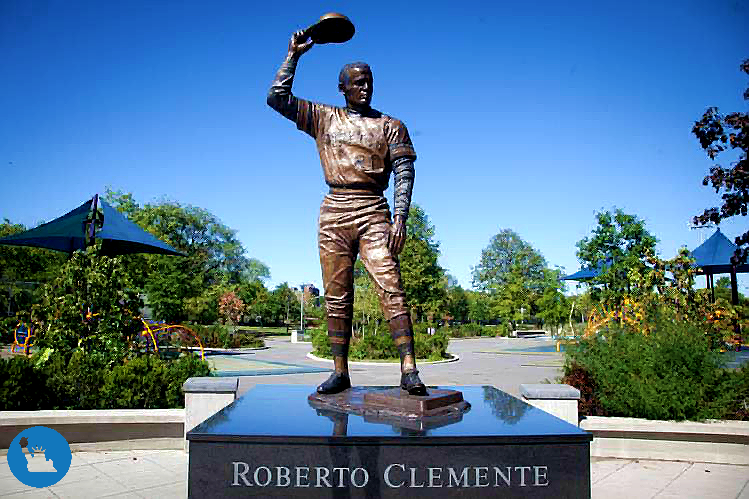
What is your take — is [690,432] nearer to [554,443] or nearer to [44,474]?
[554,443]

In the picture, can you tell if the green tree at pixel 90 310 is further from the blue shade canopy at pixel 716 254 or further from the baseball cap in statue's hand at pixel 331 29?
the blue shade canopy at pixel 716 254

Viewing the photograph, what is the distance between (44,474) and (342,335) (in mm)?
3374

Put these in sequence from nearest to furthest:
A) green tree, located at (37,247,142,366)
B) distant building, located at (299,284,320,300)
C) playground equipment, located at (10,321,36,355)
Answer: green tree, located at (37,247,142,366) → playground equipment, located at (10,321,36,355) → distant building, located at (299,284,320,300)

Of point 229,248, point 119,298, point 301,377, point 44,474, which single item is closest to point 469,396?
point 44,474

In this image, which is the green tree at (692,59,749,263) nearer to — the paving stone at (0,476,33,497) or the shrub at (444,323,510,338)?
the paving stone at (0,476,33,497)

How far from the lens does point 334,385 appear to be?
5.35 metres

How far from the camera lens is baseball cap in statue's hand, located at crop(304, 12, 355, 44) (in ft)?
16.7

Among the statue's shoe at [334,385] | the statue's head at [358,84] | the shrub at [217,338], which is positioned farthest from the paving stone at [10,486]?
the shrub at [217,338]

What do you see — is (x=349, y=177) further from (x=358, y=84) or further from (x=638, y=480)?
(x=638, y=480)

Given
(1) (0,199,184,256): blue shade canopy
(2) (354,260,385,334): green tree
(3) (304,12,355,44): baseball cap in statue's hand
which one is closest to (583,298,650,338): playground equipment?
(3) (304,12,355,44): baseball cap in statue's hand

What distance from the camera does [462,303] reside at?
71.6m

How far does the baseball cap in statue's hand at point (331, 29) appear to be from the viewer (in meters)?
5.08

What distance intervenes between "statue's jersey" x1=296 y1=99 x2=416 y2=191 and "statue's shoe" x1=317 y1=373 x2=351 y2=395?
66.7 inches

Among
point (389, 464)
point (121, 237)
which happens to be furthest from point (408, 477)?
point (121, 237)
